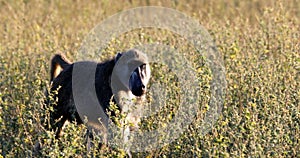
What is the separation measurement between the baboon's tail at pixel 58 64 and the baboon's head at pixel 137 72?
81cm

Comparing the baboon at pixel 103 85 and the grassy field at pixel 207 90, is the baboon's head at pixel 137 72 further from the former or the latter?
the grassy field at pixel 207 90

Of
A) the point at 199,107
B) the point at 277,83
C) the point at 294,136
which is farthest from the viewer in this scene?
the point at 277,83

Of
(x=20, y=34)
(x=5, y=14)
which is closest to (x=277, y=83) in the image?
(x=20, y=34)

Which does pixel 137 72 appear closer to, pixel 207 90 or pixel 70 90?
pixel 70 90

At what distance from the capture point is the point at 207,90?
5.74 meters

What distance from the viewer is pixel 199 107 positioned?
5828mm

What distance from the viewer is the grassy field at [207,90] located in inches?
190

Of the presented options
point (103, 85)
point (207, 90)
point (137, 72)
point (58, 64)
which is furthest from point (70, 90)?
point (207, 90)

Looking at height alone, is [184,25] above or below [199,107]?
above

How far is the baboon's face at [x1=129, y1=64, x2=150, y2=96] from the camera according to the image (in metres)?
6.26

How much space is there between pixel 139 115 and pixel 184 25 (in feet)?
8.77

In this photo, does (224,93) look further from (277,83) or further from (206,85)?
(206,85)

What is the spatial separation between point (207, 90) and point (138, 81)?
816mm

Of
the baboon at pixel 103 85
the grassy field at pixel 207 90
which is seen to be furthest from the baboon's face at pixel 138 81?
the grassy field at pixel 207 90
